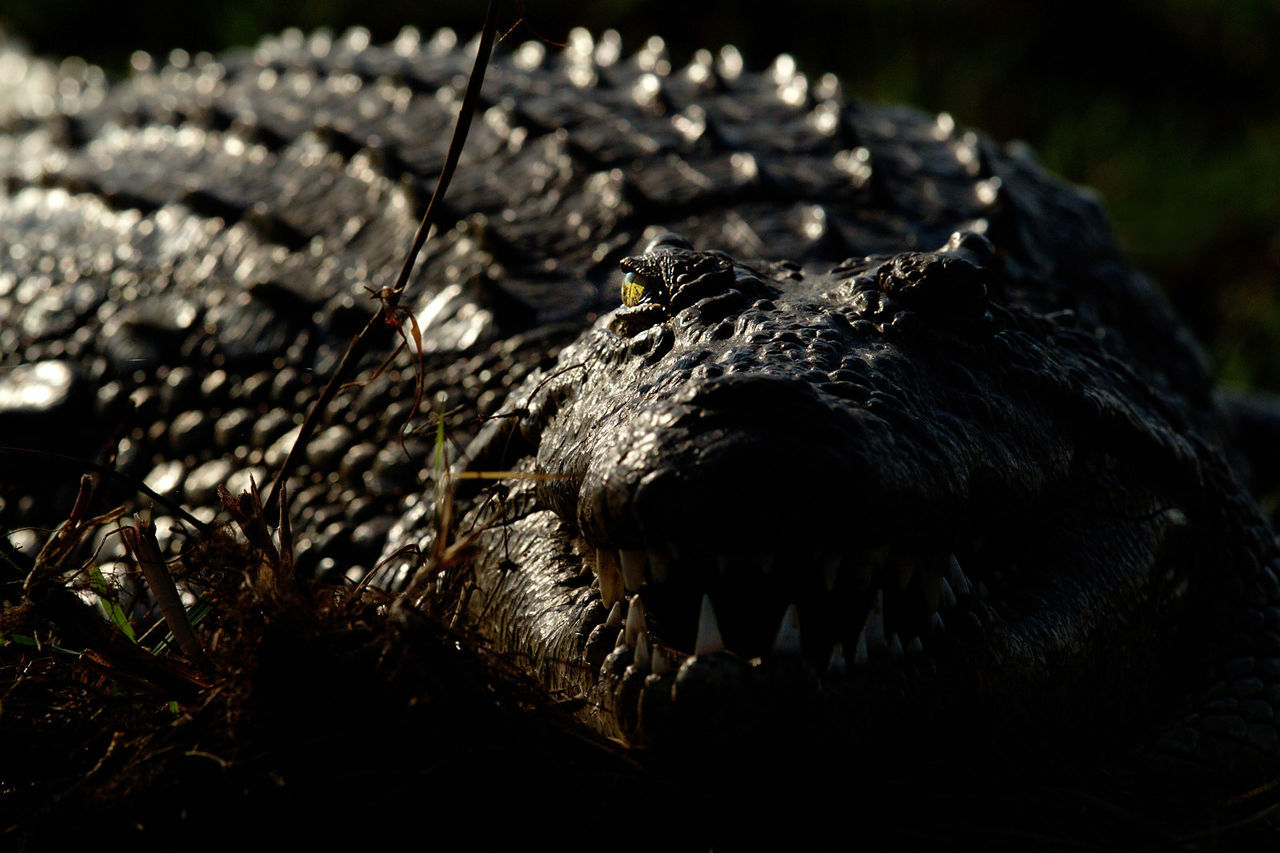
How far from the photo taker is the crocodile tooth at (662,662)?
1622 mm

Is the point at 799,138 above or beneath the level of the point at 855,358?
above

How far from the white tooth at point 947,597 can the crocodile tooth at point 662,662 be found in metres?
0.41

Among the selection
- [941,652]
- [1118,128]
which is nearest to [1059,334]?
[941,652]

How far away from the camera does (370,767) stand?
1676mm

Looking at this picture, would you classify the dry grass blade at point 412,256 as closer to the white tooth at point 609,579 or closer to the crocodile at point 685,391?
the crocodile at point 685,391

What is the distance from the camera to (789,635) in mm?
1591

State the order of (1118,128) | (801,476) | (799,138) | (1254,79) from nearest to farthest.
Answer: (801,476) < (799,138) < (1118,128) < (1254,79)

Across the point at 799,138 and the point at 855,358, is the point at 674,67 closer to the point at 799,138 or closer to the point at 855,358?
the point at 799,138

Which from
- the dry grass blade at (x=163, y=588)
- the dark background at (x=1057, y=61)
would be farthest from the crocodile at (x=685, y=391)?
the dark background at (x=1057, y=61)

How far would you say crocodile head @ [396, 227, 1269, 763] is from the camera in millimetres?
1587

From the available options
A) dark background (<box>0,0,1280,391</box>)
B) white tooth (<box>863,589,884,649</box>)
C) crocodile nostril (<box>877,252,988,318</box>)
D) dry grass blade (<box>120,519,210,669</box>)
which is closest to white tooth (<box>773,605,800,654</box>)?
white tooth (<box>863,589,884,649</box>)

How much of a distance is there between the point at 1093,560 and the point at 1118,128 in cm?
567

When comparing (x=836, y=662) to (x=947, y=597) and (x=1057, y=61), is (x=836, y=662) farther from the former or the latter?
(x=1057, y=61)

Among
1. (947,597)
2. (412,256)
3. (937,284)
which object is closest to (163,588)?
(412,256)
